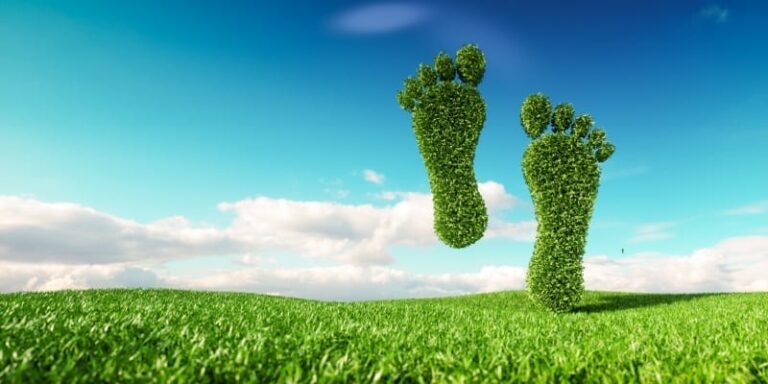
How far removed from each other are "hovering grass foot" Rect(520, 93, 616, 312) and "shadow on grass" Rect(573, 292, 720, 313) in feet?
5.10

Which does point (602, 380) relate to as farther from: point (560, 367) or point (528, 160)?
point (528, 160)

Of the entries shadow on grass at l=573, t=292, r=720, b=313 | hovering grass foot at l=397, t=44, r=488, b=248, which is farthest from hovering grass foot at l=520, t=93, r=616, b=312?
hovering grass foot at l=397, t=44, r=488, b=248

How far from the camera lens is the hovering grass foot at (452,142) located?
62.8 ft

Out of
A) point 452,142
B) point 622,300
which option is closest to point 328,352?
point 452,142

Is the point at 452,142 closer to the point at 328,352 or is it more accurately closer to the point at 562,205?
the point at 562,205

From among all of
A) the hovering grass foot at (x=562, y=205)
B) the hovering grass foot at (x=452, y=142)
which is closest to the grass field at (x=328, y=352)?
the hovering grass foot at (x=562, y=205)

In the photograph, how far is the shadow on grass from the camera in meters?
19.2

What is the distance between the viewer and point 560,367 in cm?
540

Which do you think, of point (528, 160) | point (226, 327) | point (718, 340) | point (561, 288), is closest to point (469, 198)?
point (528, 160)

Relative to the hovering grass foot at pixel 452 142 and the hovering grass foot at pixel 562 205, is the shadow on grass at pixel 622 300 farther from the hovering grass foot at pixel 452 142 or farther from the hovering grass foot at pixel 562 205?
the hovering grass foot at pixel 452 142

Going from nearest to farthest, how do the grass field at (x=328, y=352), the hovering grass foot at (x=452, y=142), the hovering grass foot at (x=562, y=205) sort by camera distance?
the grass field at (x=328, y=352)
the hovering grass foot at (x=562, y=205)
the hovering grass foot at (x=452, y=142)

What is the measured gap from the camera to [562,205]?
17766mm

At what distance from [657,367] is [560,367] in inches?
39.6

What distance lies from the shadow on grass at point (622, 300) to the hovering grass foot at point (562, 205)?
155 cm
